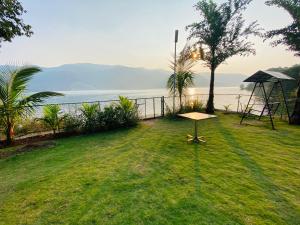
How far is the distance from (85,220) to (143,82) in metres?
155

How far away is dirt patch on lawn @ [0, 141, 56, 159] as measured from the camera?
15.9 feet

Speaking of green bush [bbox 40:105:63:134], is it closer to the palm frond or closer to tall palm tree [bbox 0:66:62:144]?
tall palm tree [bbox 0:66:62:144]

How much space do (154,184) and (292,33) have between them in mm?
9435

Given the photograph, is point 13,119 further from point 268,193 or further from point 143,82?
point 143,82

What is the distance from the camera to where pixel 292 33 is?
28.6ft

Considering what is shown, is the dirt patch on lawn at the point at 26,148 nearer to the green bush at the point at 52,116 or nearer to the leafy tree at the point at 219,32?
the green bush at the point at 52,116

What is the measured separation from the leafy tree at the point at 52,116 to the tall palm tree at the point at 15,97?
81cm

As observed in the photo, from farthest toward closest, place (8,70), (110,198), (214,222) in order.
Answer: (8,70) → (110,198) → (214,222)

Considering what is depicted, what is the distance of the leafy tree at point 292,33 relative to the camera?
8.30m

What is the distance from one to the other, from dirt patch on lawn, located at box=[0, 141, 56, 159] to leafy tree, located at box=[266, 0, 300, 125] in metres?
9.12

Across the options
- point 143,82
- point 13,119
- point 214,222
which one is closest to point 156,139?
point 214,222

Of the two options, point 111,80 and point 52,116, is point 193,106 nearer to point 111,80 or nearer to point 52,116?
point 52,116

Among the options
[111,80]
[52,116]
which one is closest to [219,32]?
[52,116]

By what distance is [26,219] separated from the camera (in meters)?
2.33
